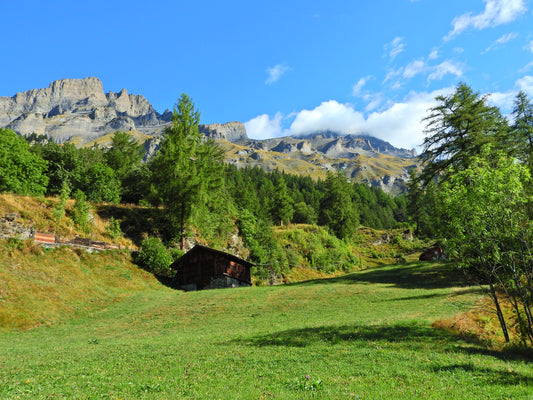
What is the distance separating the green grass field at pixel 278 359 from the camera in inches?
312

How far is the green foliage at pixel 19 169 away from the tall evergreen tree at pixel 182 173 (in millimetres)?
19993

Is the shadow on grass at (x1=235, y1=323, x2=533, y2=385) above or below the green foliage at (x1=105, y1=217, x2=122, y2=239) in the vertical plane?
below

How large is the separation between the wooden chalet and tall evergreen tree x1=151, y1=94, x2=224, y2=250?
4.27 metres

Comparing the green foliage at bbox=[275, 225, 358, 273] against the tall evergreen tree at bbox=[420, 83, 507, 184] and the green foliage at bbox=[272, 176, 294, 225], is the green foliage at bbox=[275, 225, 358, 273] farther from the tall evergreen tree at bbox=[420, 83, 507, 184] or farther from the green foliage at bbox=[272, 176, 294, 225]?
the tall evergreen tree at bbox=[420, 83, 507, 184]

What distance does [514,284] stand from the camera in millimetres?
11945

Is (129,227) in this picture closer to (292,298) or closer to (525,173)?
(292,298)

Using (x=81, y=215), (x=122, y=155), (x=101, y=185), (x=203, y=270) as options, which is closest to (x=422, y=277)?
(x=203, y=270)

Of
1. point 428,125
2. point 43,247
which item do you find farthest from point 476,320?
point 43,247

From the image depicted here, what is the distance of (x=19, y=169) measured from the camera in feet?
164

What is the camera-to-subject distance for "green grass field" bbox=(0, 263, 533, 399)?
312 inches

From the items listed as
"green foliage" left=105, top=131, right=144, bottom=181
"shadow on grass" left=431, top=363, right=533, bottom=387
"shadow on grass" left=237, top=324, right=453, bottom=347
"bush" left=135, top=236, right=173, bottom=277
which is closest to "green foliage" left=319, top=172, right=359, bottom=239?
"green foliage" left=105, top=131, right=144, bottom=181

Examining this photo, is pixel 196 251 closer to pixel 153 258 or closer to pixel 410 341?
pixel 153 258

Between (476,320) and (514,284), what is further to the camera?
(476,320)

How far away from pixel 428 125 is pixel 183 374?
32129mm
